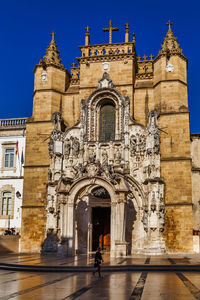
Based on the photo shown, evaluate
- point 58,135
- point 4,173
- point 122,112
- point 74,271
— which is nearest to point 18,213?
point 4,173

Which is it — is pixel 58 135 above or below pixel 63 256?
above

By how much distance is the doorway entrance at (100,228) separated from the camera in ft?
90.2

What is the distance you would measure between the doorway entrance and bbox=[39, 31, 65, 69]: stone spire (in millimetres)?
11874

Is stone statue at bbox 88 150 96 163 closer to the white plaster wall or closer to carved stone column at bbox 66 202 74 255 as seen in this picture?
carved stone column at bbox 66 202 74 255

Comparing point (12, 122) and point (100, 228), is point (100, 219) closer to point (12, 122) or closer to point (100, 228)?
point (100, 228)

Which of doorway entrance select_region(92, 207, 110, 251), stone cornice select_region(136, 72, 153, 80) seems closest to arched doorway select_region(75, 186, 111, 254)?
doorway entrance select_region(92, 207, 110, 251)

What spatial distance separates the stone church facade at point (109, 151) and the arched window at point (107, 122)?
8 cm

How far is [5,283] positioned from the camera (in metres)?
12.8

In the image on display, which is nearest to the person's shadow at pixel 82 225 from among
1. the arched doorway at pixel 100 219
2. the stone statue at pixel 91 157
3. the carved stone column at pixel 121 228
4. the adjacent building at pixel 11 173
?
the arched doorway at pixel 100 219

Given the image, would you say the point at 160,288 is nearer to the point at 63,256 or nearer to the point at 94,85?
the point at 63,256

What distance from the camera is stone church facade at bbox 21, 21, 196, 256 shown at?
24.7 meters

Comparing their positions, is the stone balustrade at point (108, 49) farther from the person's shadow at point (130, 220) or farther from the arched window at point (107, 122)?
the person's shadow at point (130, 220)

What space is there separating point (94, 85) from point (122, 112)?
342 centimetres

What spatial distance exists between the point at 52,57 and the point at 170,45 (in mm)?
9346
